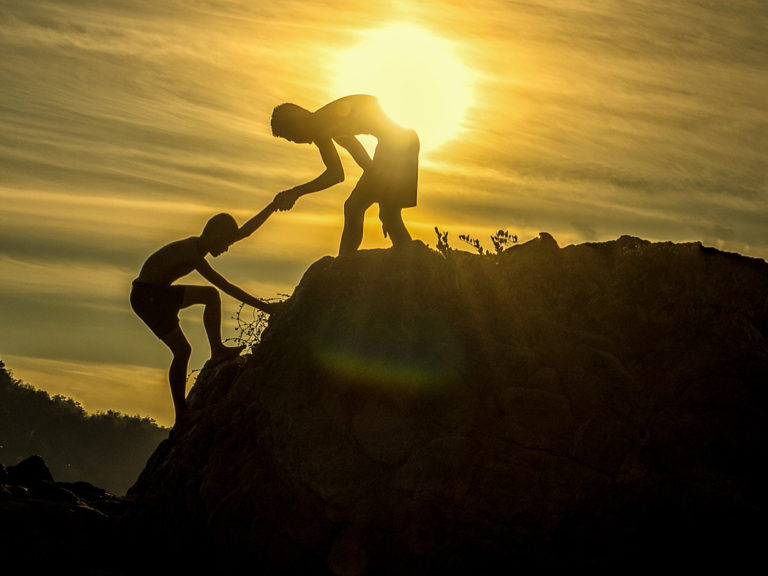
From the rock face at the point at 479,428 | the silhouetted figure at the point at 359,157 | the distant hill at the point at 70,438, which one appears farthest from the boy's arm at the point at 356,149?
the distant hill at the point at 70,438

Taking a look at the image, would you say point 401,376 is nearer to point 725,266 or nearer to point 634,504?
point 634,504

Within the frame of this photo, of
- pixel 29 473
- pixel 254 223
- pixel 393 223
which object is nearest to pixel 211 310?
pixel 254 223

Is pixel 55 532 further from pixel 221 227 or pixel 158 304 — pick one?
pixel 221 227

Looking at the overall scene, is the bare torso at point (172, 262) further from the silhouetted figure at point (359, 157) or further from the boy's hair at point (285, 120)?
the boy's hair at point (285, 120)

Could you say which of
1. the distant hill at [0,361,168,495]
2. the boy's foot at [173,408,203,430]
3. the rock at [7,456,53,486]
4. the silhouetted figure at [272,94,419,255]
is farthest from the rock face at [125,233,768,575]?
the distant hill at [0,361,168,495]

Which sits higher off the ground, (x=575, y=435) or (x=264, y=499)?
(x=575, y=435)

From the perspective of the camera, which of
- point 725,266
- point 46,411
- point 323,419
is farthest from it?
point 46,411

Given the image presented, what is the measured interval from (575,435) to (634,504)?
35.7 inches

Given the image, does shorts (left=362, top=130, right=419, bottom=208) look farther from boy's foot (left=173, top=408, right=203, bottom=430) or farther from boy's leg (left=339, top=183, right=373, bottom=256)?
boy's foot (left=173, top=408, right=203, bottom=430)

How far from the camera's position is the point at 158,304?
43.8 ft

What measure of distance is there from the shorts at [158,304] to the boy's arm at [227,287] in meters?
0.39

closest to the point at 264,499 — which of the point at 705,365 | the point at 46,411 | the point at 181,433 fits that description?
the point at 181,433

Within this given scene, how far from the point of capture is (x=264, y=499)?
11.0 meters

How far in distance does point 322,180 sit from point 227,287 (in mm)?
1848
